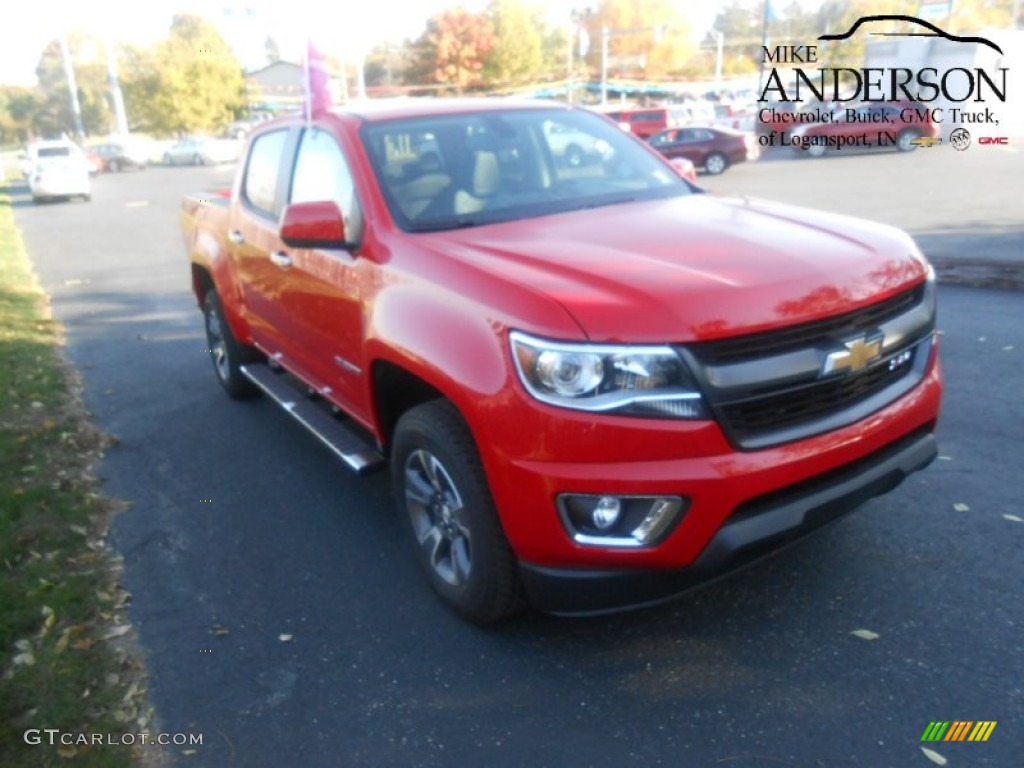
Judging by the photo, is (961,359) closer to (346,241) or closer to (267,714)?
(346,241)

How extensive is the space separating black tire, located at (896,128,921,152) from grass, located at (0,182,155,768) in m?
29.6

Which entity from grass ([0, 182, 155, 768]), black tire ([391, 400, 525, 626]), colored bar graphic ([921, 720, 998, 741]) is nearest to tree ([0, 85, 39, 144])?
grass ([0, 182, 155, 768])

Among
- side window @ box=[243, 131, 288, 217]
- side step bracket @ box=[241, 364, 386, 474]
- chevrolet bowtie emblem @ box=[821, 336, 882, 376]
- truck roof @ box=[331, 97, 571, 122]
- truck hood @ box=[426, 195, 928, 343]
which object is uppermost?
truck roof @ box=[331, 97, 571, 122]

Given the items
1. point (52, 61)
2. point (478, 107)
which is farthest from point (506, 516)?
point (52, 61)

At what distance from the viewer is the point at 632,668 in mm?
3260

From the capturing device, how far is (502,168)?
4285 millimetres

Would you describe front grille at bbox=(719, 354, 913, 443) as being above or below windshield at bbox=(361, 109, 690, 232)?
below

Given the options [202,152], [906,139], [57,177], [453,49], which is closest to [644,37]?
[453,49]

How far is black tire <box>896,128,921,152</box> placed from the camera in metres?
30.2

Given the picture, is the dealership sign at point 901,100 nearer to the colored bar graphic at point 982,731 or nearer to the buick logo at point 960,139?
the buick logo at point 960,139

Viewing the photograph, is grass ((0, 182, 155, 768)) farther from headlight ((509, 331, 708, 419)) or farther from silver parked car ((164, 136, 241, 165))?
silver parked car ((164, 136, 241, 165))

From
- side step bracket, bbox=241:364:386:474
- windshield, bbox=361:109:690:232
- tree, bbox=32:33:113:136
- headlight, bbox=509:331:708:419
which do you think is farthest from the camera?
tree, bbox=32:33:113:136

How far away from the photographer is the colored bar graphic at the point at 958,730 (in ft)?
9.14

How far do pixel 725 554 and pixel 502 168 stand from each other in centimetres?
221
